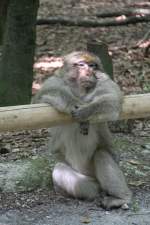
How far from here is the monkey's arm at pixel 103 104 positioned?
492cm

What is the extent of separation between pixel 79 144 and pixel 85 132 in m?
0.28

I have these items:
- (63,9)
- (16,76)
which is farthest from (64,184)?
(63,9)

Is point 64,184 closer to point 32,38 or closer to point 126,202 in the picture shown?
point 126,202

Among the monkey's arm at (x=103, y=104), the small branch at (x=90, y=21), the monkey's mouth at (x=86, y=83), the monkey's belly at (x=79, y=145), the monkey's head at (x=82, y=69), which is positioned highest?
the small branch at (x=90, y=21)

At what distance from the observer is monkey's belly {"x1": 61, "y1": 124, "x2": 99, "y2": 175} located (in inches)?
214

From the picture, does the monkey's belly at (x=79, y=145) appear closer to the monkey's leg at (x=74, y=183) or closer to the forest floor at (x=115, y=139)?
the monkey's leg at (x=74, y=183)

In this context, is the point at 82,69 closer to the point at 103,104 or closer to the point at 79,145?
the point at 103,104

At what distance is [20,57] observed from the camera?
7773mm

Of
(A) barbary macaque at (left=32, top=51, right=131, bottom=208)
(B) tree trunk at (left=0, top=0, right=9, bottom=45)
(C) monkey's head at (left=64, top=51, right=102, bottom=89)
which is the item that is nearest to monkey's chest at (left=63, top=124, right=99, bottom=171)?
(A) barbary macaque at (left=32, top=51, right=131, bottom=208)

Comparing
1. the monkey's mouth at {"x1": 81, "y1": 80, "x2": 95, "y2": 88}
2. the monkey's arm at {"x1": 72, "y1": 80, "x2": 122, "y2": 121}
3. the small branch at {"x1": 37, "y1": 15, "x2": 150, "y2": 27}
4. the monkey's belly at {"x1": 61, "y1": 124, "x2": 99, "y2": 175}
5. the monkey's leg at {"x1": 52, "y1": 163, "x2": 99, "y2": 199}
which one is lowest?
the monkey's leg at {"x1": 52, "y1": 163, "x2": 99, "y2": 199}

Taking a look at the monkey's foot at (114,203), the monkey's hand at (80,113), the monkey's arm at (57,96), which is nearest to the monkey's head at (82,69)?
the monkey's arm at (57,96)

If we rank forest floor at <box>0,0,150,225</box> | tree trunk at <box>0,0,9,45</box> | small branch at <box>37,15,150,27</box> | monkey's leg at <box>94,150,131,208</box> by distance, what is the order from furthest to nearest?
small branch at <box>37,15,150,27</box> → tree trunk at <box>0,0,9,45</box> → monkey's leg at <box>94,150,131,208</box> → forest floor at <box>0,0,150,225</box>

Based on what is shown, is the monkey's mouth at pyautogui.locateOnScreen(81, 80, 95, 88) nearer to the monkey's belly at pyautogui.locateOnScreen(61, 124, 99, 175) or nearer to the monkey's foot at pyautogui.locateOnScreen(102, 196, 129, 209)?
the monkey's belly at pyautogui.locateOnScreen(61, 124, 99, 175)

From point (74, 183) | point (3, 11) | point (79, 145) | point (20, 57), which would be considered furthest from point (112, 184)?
point (3, 11)
